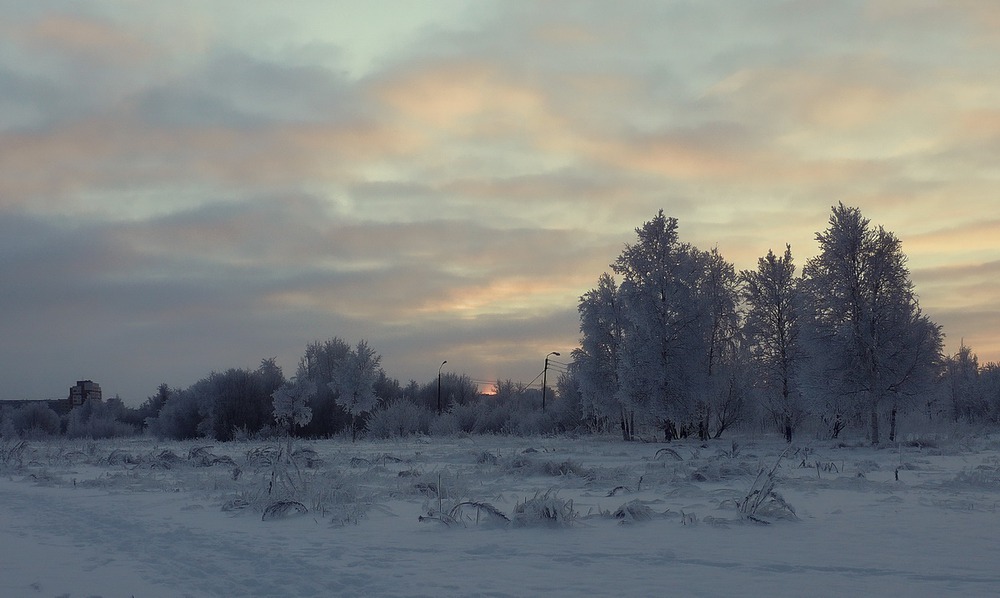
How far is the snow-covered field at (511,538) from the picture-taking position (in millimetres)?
5449

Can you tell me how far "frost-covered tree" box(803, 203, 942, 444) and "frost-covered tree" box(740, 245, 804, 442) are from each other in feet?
10.6

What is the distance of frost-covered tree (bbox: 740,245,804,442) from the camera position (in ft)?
109

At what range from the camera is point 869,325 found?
94.2 feet

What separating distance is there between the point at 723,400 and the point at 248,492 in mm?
30356

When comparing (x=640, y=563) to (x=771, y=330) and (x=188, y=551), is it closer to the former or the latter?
(x=188, y=551)

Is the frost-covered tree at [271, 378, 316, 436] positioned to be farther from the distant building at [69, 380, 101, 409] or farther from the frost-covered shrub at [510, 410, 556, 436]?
the distant building at [69, 380, 101, 409]

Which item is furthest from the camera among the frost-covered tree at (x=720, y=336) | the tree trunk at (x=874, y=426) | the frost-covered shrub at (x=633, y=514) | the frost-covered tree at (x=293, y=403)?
the frost-covered tree at (x=293, y=403)

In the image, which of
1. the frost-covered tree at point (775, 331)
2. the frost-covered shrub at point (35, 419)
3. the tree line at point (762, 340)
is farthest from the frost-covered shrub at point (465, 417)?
the frost-covered shrub at point (35, 419)

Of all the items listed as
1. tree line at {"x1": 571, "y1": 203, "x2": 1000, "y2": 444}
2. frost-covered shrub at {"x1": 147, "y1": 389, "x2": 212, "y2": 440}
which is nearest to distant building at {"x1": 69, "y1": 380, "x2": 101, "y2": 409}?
frost-covered shrub at {"x1": 147, "y1": 389, "x2": 212, "y2": 440}

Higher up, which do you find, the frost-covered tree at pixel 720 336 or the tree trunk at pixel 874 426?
the frost-covered tree at pixel 720 336

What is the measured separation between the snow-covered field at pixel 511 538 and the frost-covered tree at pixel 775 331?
805 inches

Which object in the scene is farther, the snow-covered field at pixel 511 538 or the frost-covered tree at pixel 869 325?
the frost-covered tree at pixel 869 325


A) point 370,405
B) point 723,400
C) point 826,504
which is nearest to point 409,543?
point 826,504

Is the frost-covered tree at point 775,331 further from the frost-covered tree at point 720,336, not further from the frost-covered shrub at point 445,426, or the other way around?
the frost-covered shrub at point 445,426
